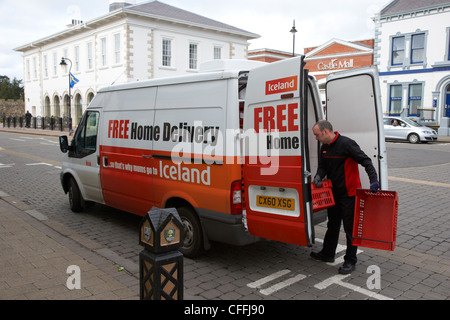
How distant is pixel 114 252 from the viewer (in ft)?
17.4

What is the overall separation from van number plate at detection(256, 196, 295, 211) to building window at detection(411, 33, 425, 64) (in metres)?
32.6

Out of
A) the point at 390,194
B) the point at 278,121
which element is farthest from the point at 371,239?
the point at 278,121

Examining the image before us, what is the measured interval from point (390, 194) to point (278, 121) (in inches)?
60.9

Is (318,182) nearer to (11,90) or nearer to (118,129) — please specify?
(118,129)

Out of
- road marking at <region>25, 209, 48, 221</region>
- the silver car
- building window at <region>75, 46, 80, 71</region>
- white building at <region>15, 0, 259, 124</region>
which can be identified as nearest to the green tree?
white building at <region>15, 0, 259, 124</region>

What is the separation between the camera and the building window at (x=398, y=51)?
3284 centimetres

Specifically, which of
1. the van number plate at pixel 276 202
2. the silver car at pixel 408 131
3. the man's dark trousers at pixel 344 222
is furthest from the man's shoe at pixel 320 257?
the silver car at pixel 408 131

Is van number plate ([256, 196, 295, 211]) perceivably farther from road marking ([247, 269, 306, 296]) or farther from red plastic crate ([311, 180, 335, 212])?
road marking ([247, 269, 306, 296])

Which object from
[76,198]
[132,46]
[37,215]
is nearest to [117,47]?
[132,46]

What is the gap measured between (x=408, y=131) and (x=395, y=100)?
38.0 feet

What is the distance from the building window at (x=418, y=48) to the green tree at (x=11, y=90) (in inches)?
3475

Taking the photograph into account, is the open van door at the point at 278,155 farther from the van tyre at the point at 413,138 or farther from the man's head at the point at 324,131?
the van tyre at the point at 413,138

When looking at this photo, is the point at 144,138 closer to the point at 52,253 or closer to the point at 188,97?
the point at 188,97
